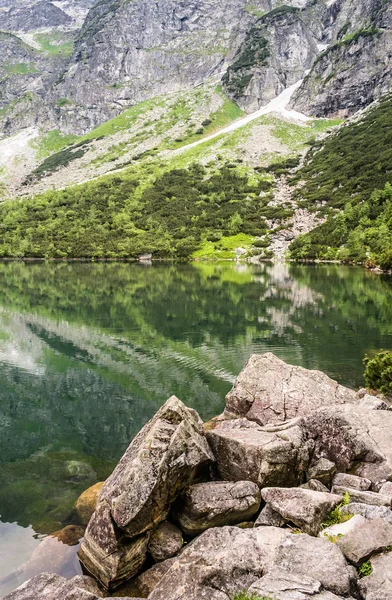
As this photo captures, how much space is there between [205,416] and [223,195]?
148 metres

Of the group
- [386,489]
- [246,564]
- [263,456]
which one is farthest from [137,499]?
[386,489]

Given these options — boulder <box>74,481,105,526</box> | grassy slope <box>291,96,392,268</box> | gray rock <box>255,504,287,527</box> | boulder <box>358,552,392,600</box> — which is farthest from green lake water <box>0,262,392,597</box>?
grassy slope <box>291,96,392,268</box>

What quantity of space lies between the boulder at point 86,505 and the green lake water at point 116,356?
443 mm

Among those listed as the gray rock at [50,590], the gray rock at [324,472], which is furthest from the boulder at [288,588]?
the gray rock at [324,472]

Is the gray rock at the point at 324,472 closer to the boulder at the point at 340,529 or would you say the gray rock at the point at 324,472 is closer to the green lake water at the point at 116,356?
the boulder at the point at 340,529

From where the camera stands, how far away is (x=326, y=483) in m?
11.6

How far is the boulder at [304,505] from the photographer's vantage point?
30.7ft

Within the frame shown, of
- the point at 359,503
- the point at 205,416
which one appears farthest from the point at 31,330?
the point at 359,503

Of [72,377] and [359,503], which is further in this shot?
[72,377]

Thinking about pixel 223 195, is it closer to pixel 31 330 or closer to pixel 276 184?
pixel 276 184

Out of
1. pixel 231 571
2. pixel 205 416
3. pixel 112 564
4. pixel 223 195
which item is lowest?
pixel 205 416

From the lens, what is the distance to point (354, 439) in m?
11.9

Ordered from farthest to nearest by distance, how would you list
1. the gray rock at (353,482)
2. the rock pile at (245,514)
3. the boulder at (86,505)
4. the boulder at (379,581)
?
the boulder at (86,505)
the gray rock at (353,482)
the rock pile at (245,514)
the boulder at (379,581)

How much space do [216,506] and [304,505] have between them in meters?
2.18
